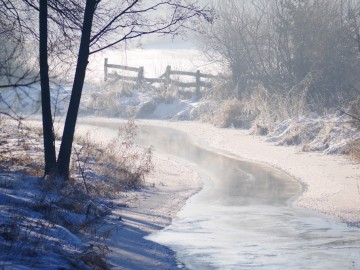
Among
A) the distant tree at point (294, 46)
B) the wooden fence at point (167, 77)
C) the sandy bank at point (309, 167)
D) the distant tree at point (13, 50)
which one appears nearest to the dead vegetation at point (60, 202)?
the distant tree at point (13, 50)

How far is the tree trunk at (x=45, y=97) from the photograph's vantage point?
13234mm

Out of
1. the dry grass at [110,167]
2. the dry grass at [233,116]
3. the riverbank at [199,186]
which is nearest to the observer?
the riverbank at [199,186]

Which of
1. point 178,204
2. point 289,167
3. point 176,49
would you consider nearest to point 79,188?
point 178,204

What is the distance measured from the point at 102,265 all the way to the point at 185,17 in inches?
286

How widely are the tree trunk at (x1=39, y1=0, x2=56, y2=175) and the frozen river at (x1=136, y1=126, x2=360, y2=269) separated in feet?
8.57

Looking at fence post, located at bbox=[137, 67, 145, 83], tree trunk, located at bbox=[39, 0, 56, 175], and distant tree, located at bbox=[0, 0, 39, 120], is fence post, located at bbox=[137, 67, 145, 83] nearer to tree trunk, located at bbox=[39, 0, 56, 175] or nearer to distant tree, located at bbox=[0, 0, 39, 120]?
distant tree, located at bbox=[0, 0, 39, 120]

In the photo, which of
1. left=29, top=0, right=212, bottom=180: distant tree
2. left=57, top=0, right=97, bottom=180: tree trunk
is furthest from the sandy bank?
left=57, top=0, right=97, bottom=180: tree trunk

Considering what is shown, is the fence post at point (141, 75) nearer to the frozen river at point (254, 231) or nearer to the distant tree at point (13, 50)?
the frozen river at point (254, 231)

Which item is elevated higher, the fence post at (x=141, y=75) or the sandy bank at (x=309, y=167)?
the fence post at (x=141, y=75)

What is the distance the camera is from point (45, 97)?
1372cm

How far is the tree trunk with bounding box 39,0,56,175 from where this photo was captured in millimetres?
13234

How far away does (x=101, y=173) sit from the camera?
17.0 metres

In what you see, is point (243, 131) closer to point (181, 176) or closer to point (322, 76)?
point (322, 76)

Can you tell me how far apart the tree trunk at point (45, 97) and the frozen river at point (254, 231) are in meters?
2.61
